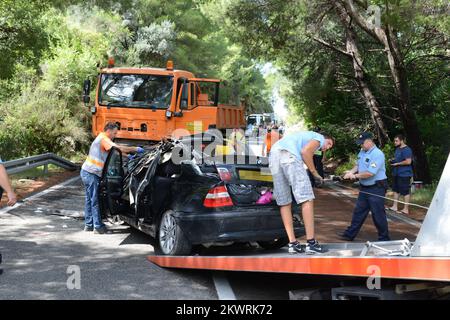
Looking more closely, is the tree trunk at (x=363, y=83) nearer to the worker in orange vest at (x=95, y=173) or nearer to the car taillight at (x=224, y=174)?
the worker in orange vest at (x=95, y=173)

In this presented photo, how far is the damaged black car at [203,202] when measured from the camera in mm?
6184

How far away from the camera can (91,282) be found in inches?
223

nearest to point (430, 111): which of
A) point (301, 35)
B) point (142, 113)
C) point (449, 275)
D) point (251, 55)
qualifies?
point (301, 35)

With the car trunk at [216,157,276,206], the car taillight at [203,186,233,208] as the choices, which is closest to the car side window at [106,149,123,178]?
the car trunk at [216,157,276,206]

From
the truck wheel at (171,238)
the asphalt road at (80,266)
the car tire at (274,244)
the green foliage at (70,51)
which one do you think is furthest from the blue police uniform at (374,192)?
the green foliage at (70,51)

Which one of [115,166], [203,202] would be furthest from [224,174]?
[115,166]

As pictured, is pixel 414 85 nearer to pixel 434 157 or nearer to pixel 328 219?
pixel 434 157

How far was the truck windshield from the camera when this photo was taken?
13.9 meters

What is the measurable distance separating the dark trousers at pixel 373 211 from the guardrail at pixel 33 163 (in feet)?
22.4

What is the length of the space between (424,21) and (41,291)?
9964mm

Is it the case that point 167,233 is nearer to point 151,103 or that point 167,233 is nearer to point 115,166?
point 115,166

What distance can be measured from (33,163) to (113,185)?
22.8ft

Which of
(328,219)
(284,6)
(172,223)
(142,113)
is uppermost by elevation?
(284,6)

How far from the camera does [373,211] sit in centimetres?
782
